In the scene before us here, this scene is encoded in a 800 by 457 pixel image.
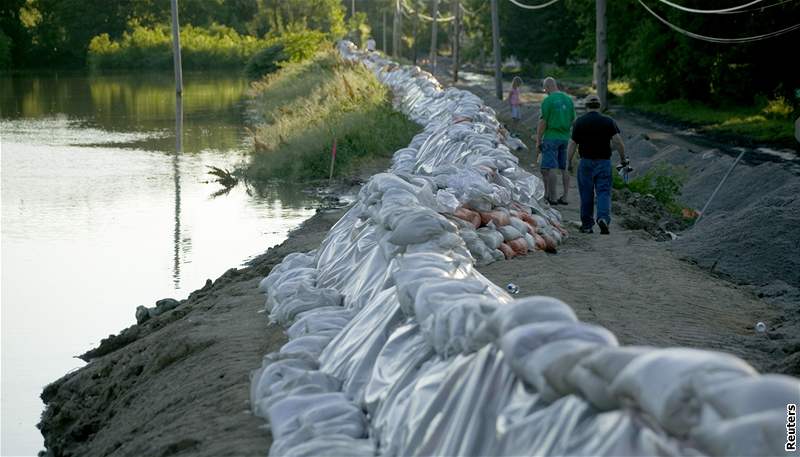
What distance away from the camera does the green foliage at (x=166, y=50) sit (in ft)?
289

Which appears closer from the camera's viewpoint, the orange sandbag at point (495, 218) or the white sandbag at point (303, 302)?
the white sandbag at point (303, 302)

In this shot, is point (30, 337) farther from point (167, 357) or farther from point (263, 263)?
point (167, 357)

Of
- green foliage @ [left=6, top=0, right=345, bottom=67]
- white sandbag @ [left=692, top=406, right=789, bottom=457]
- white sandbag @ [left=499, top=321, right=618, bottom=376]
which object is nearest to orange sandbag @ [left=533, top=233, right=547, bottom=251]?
white sandbag @ [left=499, top=321, right=618, bottom=376]

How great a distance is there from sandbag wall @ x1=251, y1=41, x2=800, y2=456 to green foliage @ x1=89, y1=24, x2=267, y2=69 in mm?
79515

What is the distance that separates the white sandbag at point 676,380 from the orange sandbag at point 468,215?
8.56m

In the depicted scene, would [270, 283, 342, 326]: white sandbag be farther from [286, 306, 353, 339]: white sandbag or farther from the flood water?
the flood water

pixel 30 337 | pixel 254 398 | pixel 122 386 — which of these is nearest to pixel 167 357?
pixel 122 386

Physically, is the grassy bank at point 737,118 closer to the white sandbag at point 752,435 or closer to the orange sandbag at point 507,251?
the orange sandbag at point 507,251

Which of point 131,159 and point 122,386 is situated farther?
point 131,159

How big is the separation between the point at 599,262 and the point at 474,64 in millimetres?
97105

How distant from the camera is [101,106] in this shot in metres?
48.2

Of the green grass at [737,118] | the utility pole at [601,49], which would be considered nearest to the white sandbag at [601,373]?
the utility pole at [601,49]

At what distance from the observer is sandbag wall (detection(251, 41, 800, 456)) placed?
370cm

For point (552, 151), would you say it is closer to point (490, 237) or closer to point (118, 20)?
point (490, 237)
